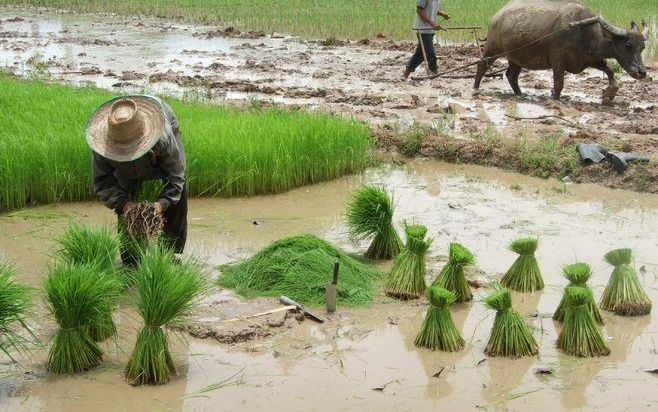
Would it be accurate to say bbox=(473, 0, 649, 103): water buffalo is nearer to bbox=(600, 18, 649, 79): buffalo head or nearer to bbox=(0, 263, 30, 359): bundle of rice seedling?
bbox=(600, 18, 649, 79): buffalo head

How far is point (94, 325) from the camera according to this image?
161 inches

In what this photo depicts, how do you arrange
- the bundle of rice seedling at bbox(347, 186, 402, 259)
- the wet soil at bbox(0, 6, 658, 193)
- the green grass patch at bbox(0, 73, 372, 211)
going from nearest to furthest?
the bundle of rice seedling at bbox(347, 186, 402, 259)
the green grass patch at bbox(0, 73, 372, 211)
the wet soil at bbox(0, 6, 658, 193)

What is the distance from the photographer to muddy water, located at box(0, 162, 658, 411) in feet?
12.5

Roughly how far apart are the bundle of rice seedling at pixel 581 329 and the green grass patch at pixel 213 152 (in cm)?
324

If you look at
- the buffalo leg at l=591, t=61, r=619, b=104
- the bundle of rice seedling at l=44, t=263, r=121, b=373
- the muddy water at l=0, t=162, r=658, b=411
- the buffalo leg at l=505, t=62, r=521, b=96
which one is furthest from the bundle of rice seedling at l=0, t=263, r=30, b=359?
the buffalo leg at l=505, t=62, r=521, b=96

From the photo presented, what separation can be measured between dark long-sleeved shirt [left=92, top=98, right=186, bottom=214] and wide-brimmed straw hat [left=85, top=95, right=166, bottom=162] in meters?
0.07

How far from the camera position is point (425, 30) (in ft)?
37.4

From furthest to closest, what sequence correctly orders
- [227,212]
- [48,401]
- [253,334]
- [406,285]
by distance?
[227,212] < [406,285] < [253,334] < [48,401]

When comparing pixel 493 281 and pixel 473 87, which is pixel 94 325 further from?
pixel 473 87

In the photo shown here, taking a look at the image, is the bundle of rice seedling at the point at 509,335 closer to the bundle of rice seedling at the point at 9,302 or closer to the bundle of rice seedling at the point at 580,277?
the bundle of rice seedling at the point at 580,277

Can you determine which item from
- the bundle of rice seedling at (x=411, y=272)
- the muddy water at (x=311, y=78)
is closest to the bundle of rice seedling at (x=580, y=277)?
the bundle of rice seedling at (x=411, y=272)

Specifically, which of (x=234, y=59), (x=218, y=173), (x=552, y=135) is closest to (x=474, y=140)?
(x=552, y=135)

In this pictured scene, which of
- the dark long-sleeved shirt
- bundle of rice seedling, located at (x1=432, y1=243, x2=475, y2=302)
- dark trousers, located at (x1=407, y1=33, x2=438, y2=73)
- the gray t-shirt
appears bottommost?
bundle of rice seedling, located at (x1=432, y1=243, x2=475, y2=302)

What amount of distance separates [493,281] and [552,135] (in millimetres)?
3567
